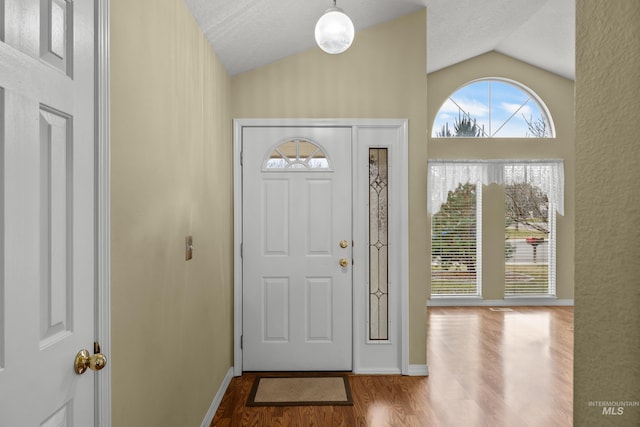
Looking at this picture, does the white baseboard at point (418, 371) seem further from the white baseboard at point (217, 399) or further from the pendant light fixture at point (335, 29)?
the pendant light fixture at point (335, 29)

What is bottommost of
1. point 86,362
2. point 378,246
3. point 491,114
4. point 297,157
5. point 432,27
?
point 86,362

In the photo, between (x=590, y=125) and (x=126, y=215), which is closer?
(x=590, y=125)

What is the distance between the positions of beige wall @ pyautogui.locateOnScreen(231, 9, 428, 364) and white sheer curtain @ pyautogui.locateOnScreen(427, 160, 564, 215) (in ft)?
7.88

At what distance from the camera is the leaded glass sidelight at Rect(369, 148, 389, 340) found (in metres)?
3.46

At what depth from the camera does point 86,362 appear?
117cm

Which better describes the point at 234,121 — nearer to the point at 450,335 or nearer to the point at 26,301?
the point at 26,301

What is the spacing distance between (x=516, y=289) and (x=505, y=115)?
95.0 inches

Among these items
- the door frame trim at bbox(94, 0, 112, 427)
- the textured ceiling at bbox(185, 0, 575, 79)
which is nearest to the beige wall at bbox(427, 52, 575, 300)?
the textured ceiling at bbox(185, 0, 575, 79)

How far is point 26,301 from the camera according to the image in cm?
94

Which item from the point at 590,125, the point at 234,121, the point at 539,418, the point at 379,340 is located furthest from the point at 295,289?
the point at 590,125

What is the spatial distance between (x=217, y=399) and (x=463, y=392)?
177 centimetres

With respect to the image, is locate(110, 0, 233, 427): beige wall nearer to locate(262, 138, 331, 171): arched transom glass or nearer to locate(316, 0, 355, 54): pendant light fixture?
locate(262, 138, 331, 171): arched transom glass

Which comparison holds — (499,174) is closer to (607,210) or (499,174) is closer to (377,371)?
(377,371)

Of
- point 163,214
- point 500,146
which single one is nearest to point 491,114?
point 500,146
